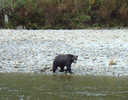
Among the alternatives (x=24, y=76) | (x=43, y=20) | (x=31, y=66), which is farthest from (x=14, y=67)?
(x=43, y=20)

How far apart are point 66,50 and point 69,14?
1409cm

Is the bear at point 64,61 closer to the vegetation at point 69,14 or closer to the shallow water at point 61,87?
the shallow water at point 61,87

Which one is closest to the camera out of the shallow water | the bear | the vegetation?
the shallow water

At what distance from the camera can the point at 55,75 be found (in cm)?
1570

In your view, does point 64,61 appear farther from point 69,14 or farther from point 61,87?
point 69,14

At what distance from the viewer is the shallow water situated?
1093cm

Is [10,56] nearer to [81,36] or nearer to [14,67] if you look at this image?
[14,67]

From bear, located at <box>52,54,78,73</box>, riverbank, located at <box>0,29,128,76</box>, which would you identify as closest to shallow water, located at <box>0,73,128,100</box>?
bear, located at <box>52,54,78,73</box>

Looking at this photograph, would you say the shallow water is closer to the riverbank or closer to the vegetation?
the riverbank

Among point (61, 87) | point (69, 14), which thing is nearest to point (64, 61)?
point (61, 87)

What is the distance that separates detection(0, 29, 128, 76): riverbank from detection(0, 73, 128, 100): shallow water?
58.3 inches

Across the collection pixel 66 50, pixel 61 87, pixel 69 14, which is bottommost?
pixel 61 87

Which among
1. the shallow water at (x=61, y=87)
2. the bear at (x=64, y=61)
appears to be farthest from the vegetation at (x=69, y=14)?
the shallow water at (x=61, y=87)

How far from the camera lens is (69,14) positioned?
112ft
